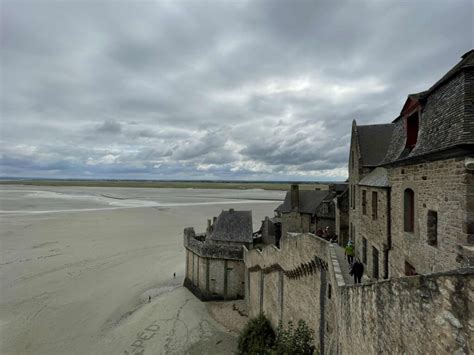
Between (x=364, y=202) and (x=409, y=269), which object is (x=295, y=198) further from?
(x=409, y=269)

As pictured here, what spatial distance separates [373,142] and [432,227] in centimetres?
1025

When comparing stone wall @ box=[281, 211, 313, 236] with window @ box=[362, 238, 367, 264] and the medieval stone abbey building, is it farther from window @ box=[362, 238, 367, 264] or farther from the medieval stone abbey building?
window @ box=[362, 238, 367, 264]

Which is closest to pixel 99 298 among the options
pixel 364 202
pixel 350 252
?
pixel 350 252

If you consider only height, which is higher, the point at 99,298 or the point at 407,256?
the point at 407,256

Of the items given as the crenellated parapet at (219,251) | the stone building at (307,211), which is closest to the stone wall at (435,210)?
the crenellated parapet at (219,251)

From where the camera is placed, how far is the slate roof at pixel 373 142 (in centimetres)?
1571

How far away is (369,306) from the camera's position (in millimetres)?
5410

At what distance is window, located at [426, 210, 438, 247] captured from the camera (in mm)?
7376

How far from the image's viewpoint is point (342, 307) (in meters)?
7.29

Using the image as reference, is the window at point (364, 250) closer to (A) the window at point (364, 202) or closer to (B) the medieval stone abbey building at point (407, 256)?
(B) the medieval stone abbey building at point (407, 256)

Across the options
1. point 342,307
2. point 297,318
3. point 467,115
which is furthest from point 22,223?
point 467,115

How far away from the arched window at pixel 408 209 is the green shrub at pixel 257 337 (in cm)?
883

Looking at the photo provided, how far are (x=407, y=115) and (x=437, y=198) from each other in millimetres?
4385

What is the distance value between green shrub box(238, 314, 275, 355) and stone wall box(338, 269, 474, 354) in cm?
870
